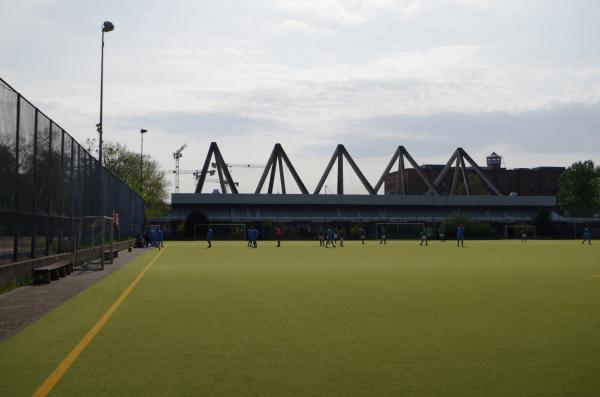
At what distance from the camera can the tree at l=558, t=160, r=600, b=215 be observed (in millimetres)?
119438

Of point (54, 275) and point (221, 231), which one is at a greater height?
point (221, 231)

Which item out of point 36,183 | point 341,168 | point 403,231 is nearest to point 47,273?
point 36,183

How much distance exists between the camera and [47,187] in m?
21.1

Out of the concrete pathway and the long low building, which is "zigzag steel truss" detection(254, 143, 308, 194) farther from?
the concrete pathway

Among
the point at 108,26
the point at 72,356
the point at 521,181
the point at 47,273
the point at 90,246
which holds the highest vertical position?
the point at 521,181

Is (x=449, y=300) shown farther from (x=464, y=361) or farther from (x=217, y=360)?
(x=217, y=360)

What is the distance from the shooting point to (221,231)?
292 feet

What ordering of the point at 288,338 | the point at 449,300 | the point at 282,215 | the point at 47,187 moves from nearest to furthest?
the point at 288,338
the point at 449,300
the point at 47,187
the point at 282,215

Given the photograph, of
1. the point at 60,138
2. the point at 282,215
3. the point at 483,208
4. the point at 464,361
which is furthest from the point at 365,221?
the point at 464,361

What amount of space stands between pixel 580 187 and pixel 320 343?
401 ft

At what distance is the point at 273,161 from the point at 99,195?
285 feet

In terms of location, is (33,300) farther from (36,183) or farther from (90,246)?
(90,246)

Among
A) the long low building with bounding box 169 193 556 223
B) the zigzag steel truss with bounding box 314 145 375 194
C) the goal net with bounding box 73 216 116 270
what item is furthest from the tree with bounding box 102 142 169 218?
the goal net with bounding box 73 216 116 270

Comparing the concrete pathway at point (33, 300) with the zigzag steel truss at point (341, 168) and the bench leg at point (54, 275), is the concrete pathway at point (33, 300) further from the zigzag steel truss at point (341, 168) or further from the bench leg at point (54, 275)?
the zigzag steel truss at point (341, 168)
